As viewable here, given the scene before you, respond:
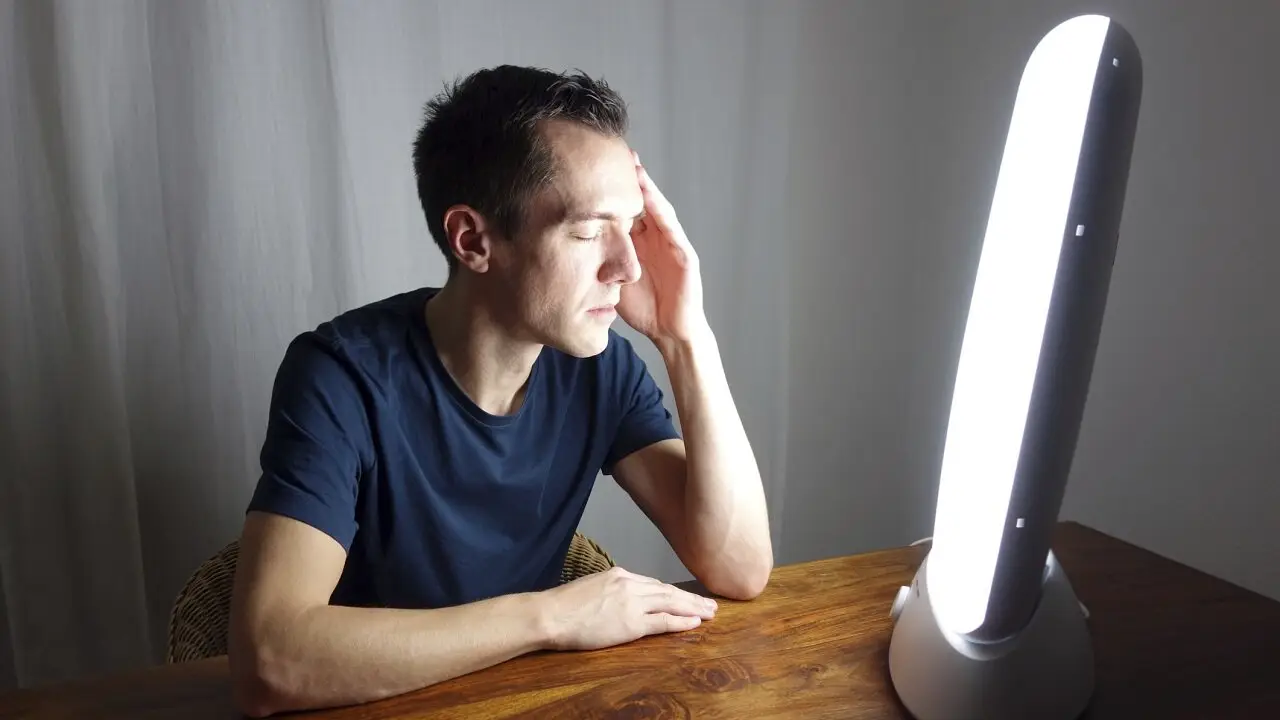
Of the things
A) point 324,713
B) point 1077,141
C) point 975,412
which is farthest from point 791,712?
point 1077,141

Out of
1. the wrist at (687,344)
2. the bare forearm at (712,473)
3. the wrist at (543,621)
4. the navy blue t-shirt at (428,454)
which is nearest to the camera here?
the wrist at (543,621)

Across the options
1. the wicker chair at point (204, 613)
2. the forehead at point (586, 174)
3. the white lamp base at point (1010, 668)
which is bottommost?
the wicker chair at point (204, 613)

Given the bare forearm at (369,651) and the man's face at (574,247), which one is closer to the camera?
the bare forearm at (369,651)

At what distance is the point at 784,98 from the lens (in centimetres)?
206

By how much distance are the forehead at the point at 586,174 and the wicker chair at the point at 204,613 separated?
46cm

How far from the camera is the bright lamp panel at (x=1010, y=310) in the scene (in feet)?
Answer: 2.21

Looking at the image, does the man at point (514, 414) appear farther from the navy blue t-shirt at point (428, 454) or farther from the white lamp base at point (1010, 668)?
the white lamp base at point (1010, 668)

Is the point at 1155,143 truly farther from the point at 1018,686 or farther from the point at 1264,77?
the point at 1018,686

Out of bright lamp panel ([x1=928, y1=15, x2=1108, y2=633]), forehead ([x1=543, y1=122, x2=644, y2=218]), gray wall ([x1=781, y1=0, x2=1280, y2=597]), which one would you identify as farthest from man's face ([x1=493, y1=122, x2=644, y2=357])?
gray wall ([x1=781, y1=0, x2=1280, y2=597])

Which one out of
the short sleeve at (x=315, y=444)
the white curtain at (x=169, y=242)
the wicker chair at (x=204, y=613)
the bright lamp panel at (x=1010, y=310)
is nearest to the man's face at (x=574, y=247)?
the short sleeve at (x=315, y=444)

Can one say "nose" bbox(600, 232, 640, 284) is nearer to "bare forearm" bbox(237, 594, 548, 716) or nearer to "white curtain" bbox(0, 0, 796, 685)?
"bare forearm" bbox(237, 594, 548, 716)

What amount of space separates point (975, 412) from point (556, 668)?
18.1 inches

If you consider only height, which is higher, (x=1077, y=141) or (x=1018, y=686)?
(x=1077, y=141)

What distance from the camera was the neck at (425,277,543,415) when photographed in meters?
1.21
